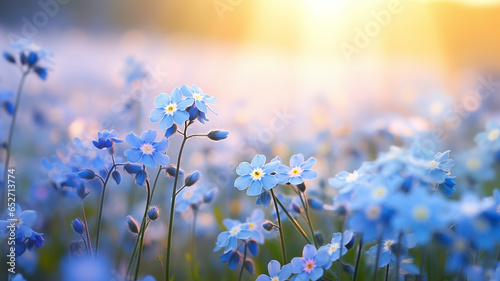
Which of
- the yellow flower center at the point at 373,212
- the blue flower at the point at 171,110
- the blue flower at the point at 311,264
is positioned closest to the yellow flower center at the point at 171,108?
the blue flower at the point at 171,110

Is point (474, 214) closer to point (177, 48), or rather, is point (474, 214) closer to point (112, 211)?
point (112, 211)

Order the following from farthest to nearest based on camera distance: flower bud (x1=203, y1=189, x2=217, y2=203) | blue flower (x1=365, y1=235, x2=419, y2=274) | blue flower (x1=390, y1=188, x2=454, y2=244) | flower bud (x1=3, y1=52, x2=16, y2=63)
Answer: flower bud (x1=3, y1=52, x2=16, y2=63) < flower bud (x1=203, y1=189, x2=217, y2=203) < blue flower (x1=365, y1=235, x2=419, y2=274) < blue flower (x1=390, y1=188, x2=454, y2=244)

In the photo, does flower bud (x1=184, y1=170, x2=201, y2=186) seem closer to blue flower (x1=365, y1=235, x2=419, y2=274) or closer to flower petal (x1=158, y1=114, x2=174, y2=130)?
flower petal (x1=158, y1=114, x2=174, y2=130)

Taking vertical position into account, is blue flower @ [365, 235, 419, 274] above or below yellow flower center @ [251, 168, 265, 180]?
below

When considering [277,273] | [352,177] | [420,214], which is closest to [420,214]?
[420,214]

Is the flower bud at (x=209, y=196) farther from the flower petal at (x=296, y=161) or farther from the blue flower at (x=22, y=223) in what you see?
the blue flower at (x=22, y=223)

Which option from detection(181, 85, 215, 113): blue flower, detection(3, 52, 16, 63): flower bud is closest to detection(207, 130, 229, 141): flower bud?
detection(181, 85, 215, 113): blue flower
